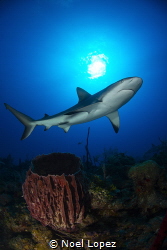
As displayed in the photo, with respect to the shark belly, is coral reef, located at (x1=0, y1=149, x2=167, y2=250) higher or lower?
lower

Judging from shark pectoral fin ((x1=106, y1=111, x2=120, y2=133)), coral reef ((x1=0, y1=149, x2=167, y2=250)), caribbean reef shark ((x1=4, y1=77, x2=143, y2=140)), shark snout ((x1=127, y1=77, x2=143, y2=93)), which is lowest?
coral reef ((x1=0, y1=149, x2=167, y2=250))

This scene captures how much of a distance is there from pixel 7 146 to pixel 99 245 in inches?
5043

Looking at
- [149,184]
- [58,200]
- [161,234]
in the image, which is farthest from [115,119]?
[161,234]

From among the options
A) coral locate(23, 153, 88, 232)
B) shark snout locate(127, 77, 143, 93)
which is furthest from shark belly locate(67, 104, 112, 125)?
coral locate(23, 153, 88, 232)

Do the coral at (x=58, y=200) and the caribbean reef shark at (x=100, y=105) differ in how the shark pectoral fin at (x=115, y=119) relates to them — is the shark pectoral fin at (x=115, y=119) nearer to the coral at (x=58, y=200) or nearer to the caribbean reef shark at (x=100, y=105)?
the caribbean reef shark at (x=100, y=105)

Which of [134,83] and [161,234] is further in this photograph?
[134,83]

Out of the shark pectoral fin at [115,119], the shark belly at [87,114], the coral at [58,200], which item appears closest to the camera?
the coral at [58,200]

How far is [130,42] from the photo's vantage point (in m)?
36.2

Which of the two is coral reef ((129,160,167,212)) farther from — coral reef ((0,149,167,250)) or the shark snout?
the shark snout

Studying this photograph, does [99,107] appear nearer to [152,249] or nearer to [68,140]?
[152,249]

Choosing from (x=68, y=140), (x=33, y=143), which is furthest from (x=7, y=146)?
(x=68, y=140)

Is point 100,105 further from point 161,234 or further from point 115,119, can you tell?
point 161,234

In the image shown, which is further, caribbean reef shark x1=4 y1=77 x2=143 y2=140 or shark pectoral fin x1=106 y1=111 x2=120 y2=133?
shark pectoral fin x1=106 y1=111 x2=120 y2=133

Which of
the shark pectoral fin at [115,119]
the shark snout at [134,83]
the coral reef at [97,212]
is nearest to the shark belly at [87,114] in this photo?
the shark pectoral fin at [115,119]
